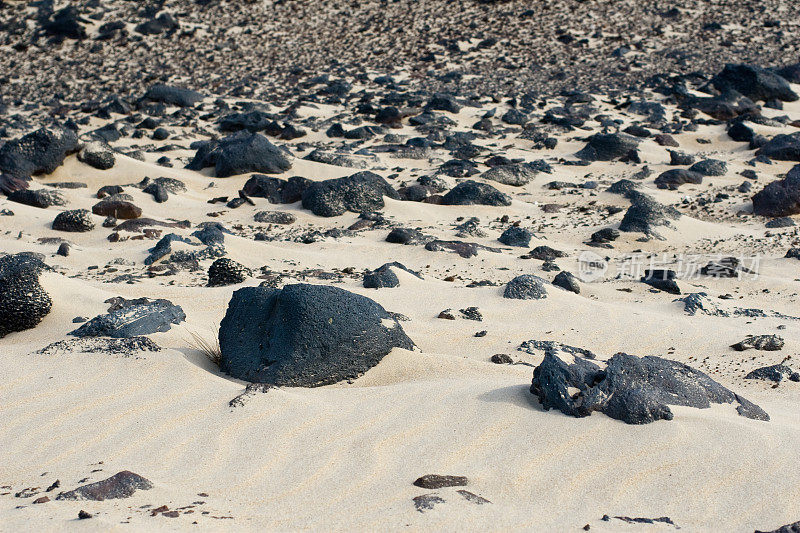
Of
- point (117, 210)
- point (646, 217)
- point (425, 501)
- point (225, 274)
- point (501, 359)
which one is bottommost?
point (646, 217)

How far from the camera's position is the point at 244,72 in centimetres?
1777

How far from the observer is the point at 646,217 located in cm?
828

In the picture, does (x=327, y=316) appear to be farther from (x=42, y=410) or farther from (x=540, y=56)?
(x=540, y=56)

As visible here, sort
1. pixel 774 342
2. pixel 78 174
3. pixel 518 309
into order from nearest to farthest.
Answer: pixel 774 342, pixel 518 309, pixel 78 174

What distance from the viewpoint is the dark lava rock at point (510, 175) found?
10414 millimetres

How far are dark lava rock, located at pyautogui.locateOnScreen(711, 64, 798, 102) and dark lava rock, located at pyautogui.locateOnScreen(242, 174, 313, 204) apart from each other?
9.64 meters

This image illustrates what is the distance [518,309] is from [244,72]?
1379 cm

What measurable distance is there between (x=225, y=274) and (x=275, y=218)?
2.85m

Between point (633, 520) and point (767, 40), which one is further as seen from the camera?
point (767, 40)

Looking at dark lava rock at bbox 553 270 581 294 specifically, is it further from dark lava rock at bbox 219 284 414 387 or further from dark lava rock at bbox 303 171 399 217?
dark lava rock at bbox 303 171 399 217

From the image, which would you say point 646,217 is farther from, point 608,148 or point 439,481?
point 439,481

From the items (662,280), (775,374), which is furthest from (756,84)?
(775,374)

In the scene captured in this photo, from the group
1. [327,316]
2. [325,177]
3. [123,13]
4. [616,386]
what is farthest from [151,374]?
[123,13]

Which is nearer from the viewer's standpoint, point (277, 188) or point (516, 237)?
point (516, 237)
